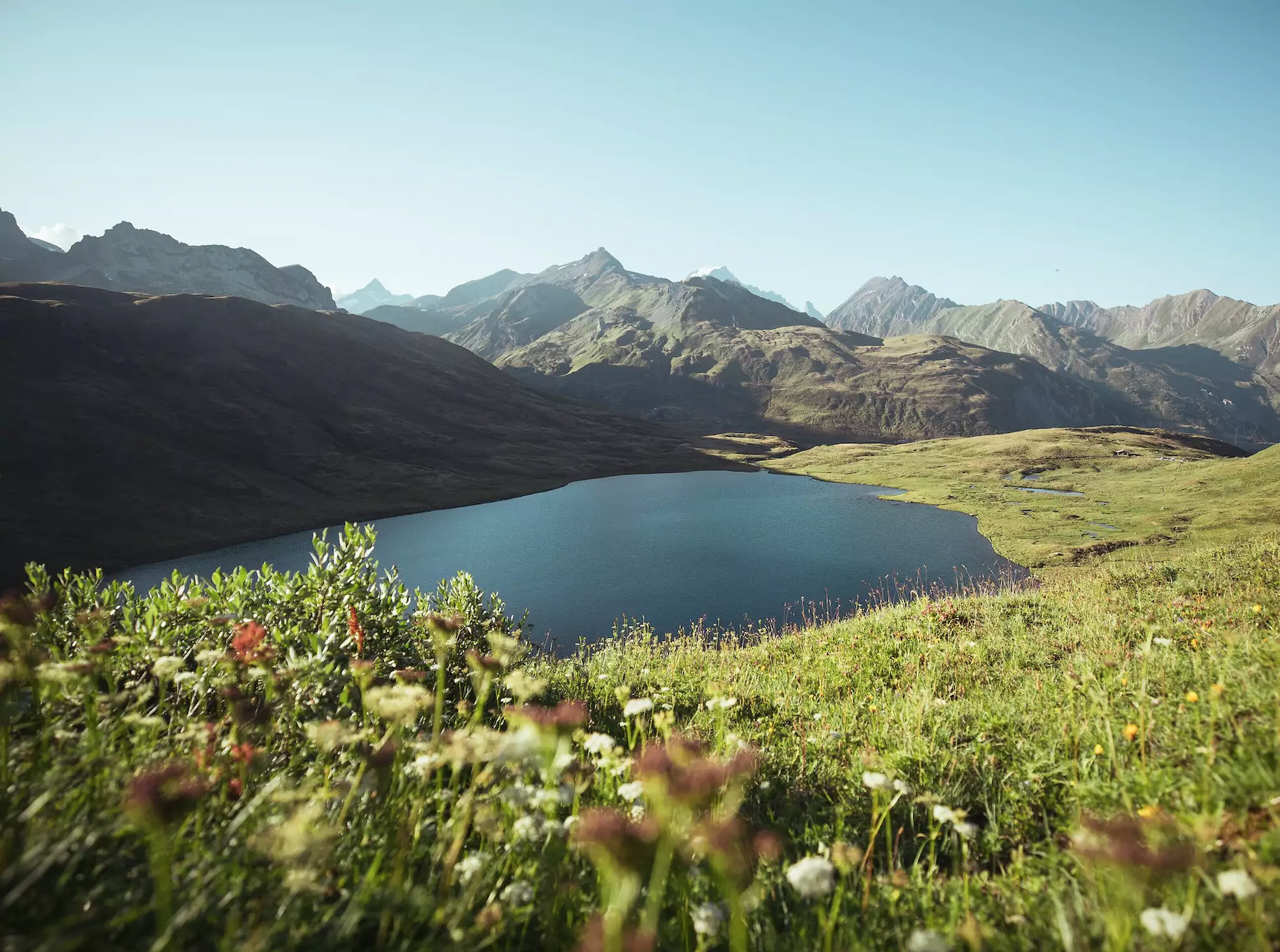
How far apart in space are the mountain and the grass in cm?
7534

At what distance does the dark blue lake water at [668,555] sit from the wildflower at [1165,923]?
33.4m

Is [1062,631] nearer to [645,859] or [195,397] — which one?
[645,859]

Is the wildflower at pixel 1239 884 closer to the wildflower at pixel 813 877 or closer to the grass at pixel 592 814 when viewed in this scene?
the grass at pixel 592 814

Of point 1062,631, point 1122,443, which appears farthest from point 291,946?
point 1122,443

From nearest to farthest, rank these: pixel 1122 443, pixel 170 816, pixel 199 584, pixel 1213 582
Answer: pixel 170 816 < pixel 199 584 < pixel 1213 582 < pixel 1122 443

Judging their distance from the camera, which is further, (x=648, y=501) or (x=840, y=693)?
(x=648, y=501)

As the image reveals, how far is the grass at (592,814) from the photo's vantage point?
90.7 inches

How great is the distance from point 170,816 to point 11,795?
4.37 ft

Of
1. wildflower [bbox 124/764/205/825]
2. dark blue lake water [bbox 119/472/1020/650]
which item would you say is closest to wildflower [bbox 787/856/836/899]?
wildflower [bbox 124/764/205/825]

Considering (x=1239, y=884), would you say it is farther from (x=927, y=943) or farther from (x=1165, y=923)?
(x=927, y=943)

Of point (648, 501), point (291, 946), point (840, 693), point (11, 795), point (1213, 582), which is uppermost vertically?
point (11, 795)

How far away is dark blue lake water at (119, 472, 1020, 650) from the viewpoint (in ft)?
145

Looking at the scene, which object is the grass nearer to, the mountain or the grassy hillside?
the grassy hillside

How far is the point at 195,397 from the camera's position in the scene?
4424 inches
